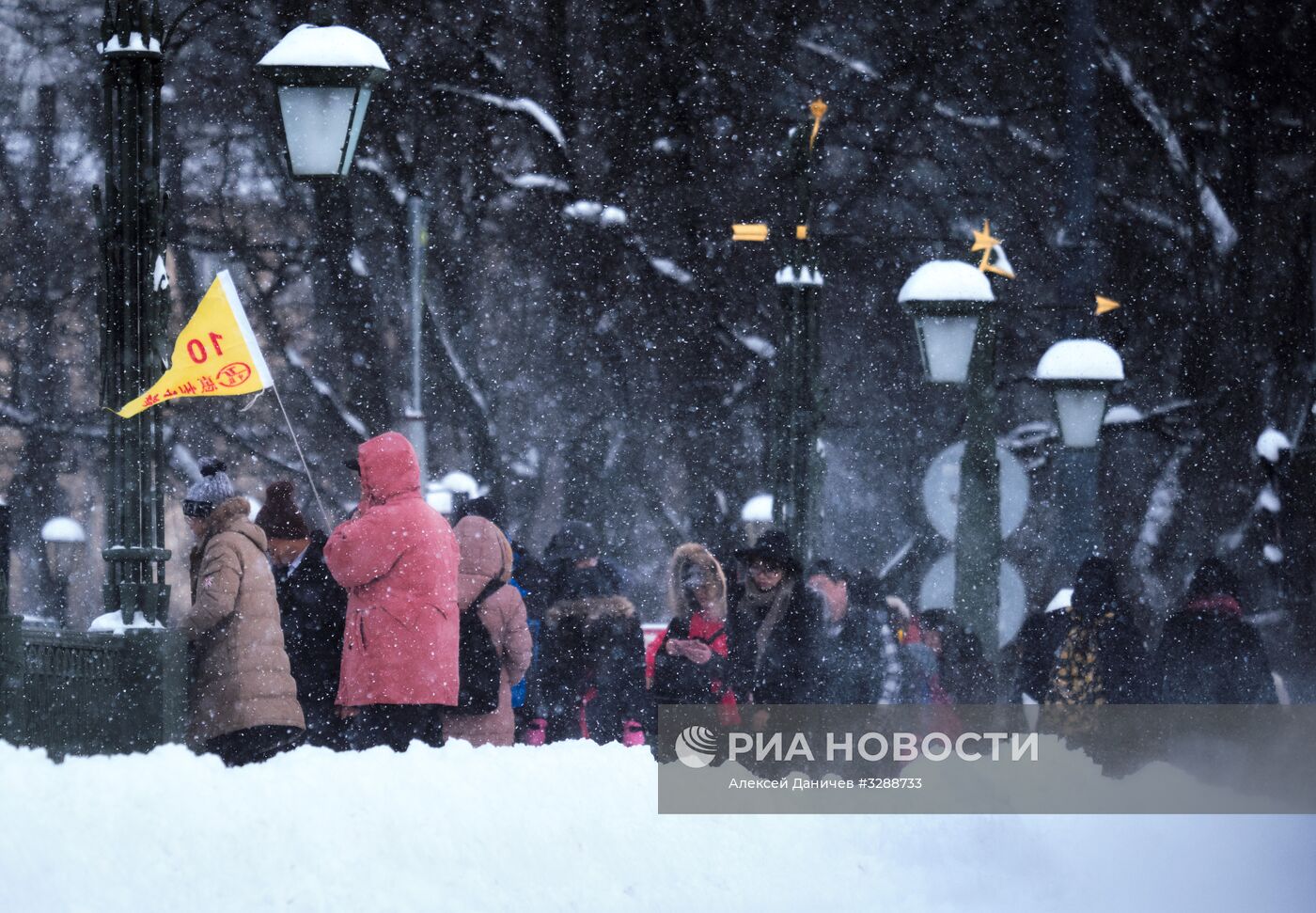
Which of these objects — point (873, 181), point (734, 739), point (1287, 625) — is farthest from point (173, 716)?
point (873, 181)

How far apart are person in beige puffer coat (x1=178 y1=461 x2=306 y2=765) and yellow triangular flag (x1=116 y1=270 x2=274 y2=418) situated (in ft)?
1.59

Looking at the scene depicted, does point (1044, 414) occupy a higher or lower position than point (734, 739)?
higher

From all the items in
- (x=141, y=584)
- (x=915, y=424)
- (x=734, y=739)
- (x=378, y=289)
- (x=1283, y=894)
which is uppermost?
(x=378, y=289)

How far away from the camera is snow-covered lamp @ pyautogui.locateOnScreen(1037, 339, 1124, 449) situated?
13156 millimetres

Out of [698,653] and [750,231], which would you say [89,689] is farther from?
[750,231]

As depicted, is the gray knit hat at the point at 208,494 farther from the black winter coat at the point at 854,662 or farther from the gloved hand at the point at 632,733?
the black winter coat at the point at 854,662

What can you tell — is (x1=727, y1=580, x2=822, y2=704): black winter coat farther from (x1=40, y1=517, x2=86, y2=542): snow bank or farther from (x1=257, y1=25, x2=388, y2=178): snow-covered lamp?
(x1=40, y1=517, x2=86, y2=542): snow bank

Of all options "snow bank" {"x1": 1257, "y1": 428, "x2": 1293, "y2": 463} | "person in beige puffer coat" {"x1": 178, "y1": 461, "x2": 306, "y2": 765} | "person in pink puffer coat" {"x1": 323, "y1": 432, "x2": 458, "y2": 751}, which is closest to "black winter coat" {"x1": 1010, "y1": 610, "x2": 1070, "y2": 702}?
"snow bank" {"x1": 1257, "y1": 428, "x2": 1293, "y2": 463}

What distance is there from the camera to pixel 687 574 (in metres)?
8.89

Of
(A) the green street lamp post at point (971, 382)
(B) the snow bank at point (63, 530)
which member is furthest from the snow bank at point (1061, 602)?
(B) the snow bank at point (63, 530)

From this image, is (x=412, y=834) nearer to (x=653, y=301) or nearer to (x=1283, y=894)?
(x=1283, y=894)

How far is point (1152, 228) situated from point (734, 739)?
1354 cm

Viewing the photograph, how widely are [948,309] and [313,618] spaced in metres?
4.73

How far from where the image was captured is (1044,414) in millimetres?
→ 25062
